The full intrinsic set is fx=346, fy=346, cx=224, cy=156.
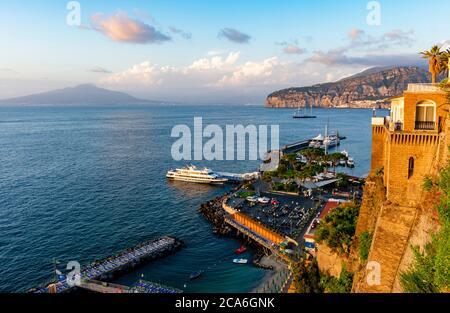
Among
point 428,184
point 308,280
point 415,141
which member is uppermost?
point 415,141

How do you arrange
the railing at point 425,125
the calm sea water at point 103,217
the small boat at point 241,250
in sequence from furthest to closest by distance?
the small boat at point 241,250
the calm sea water at point 103,217
the railing at point 425,125

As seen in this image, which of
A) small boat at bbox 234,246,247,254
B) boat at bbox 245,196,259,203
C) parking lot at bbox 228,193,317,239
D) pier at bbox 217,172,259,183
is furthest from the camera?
pier at bbox 217,172,259,183

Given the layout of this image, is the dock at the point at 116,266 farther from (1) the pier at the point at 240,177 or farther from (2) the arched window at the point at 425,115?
(1) the pier at the point at 240,177

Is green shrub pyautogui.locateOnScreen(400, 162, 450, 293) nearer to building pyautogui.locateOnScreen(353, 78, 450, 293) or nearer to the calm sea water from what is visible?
building pyautogui.locateOnScreen(353, 78, 450, 293)

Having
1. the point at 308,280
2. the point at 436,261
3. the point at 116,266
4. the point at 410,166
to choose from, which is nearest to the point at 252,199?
the point at 116,266

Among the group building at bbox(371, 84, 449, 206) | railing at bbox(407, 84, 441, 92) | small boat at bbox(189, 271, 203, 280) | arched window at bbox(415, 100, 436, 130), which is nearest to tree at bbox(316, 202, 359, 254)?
building at bbox(371, 84, 449, 206)

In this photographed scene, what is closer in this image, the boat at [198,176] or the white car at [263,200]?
the white car at [263,200]

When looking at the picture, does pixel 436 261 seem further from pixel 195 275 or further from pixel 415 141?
pixel 195 275
